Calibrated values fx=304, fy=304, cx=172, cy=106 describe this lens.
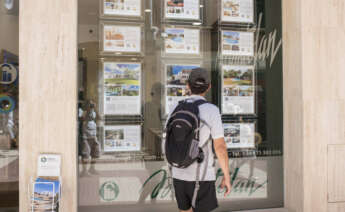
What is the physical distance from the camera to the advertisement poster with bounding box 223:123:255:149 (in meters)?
4.59

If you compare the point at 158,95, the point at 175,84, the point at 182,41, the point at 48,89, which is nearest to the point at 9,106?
the point at 48,89

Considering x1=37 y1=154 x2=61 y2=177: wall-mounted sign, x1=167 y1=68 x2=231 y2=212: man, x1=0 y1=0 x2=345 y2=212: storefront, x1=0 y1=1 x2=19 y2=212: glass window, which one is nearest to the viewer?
x1=167 y1=68 x2=231 y2=212: man

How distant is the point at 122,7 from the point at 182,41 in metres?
0.98

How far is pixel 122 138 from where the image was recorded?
4.25 m

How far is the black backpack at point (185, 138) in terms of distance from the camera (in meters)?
2.69

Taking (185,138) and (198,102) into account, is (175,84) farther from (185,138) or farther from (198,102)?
(185,138)

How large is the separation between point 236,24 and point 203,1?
0.61 metres

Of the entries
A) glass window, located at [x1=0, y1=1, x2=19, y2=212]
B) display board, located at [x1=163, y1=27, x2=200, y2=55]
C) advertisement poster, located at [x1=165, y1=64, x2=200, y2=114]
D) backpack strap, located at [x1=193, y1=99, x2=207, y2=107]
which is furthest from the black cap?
glass window, located at [x1=0, y1=1, x2=19, y2=212]

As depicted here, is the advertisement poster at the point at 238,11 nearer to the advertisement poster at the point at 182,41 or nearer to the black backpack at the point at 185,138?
the advertisement poster at the point at 182,41

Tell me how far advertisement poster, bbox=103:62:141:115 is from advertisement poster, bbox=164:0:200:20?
92 cm

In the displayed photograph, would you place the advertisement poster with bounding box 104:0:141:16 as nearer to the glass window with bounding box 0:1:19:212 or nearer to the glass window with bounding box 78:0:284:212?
the glass window with bounding box 78:0:284:212

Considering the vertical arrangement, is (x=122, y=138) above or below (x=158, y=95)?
below

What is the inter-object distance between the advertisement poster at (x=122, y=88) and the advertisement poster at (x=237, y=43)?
1368 millimetres

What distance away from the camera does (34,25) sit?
3650mm
